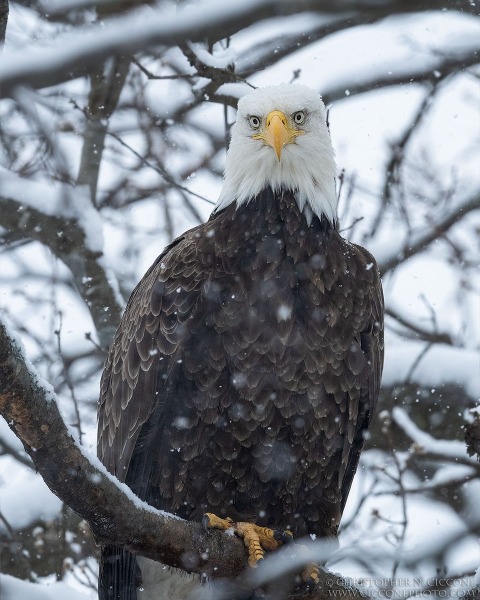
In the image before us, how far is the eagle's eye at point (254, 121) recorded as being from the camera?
16.0ft

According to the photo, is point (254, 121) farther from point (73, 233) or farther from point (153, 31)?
point (153, 31)

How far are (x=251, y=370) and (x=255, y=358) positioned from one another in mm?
58

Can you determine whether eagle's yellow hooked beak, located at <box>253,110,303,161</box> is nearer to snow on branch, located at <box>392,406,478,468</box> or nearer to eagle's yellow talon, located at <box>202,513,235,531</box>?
eagle's yellow talon, located at <box>202,513,235,531</box>

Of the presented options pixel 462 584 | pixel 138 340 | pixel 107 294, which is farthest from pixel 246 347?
pixel 107 294

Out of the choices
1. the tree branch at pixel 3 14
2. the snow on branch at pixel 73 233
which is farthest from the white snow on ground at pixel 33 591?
the tree branch at pixel 3 14

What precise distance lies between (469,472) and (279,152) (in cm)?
254

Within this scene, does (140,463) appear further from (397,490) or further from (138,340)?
(397,490)

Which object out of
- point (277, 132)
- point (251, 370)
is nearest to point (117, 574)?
point (251, 370)

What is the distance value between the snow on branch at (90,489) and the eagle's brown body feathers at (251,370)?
61 cm

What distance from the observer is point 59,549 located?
218 inches

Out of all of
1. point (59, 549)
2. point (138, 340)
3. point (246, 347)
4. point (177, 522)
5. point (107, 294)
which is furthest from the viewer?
point (107, 294)

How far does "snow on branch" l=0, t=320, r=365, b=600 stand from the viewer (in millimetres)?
2741

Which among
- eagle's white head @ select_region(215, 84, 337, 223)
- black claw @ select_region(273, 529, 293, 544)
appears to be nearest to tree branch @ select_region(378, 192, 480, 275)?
eagle's white head @ select_region(215, 84, 337, 223)

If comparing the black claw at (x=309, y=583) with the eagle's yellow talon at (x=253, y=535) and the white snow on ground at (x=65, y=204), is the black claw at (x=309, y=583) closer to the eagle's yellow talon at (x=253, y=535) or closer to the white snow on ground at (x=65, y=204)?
the eagle's yellow talon at (x=253, y=535)
